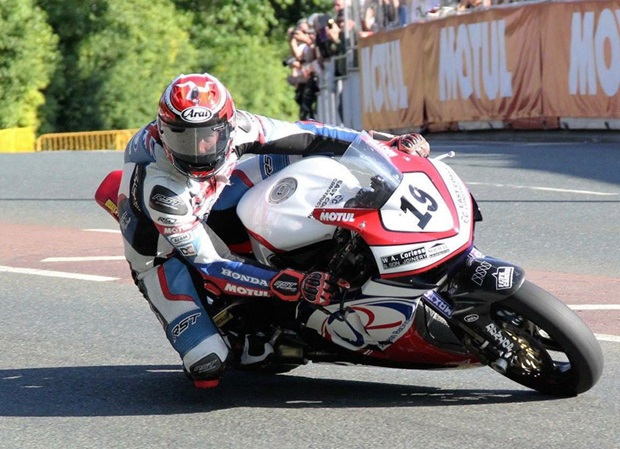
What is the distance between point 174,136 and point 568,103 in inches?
481

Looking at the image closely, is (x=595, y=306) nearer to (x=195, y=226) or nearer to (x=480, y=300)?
(x=480, y=300)

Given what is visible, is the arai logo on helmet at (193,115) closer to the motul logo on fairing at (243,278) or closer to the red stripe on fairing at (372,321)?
the motul logo on fairing at (243,278)

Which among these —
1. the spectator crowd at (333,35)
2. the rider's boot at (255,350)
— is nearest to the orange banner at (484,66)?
the spectator crowd at (333,35)

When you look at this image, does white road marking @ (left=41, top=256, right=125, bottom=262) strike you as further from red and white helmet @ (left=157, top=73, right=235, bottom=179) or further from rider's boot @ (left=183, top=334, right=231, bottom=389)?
red and white helmet @ (left=157, top=73, right=235, bottom=179)

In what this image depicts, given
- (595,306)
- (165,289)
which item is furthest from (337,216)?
(595,306)

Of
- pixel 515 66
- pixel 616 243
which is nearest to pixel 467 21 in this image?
pixel 515 66

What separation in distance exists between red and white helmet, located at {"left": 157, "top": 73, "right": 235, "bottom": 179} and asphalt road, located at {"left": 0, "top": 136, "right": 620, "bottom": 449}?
40.4 inches

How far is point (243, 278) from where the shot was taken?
5109mm

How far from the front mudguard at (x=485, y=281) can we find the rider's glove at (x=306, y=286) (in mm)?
427

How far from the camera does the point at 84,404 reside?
5523 mm

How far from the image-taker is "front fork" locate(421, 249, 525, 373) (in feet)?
15.5

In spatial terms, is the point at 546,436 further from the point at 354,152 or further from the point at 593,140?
the point at 593,140

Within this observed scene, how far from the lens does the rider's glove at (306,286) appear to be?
193 inches

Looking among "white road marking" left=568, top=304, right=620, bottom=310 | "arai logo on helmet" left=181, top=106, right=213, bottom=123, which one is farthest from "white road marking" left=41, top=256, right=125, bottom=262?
"arai logo on helmet" left=181, top=106, right=213, bottom=123
